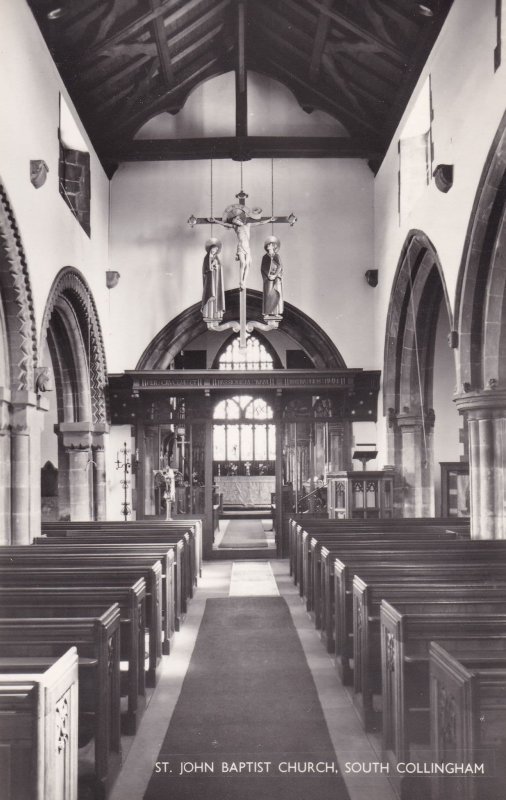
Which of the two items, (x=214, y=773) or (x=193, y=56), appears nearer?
(x=214, y=773)

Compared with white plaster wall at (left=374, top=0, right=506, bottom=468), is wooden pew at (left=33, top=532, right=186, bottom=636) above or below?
below

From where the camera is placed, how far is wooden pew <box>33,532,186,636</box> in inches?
245

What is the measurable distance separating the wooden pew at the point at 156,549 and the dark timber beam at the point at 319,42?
289 inches

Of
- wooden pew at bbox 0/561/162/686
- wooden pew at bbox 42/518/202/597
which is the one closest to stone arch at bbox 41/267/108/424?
wooden pew at bbox 42/518/202/597

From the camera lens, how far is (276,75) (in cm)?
1316

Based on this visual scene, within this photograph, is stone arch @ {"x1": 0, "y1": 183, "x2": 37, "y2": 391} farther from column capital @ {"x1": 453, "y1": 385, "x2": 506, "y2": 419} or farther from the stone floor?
column capital @ {"x1": 453, "y1": 385, "x2": 506, "y2": 419}

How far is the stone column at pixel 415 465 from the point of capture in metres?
11.1

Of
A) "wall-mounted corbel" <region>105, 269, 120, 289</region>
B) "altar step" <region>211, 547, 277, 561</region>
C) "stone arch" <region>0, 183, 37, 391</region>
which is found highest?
"wall-mounted corbel" <region>105, 269, 120, 289</region>

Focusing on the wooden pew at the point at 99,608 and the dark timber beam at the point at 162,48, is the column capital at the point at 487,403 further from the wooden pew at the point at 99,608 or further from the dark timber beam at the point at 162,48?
the dark timber beam at the point at 162,48

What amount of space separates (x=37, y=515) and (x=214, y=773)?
5.21 metres

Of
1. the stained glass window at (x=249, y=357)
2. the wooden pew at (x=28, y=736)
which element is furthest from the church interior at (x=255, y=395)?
the stained glass window at (x=249, y=357)

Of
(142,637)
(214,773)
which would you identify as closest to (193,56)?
(142,637)

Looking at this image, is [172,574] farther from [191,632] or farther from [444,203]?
[444,203]

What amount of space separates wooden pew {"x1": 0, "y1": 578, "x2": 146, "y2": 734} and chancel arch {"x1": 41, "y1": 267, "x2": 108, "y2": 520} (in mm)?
A: 7081
